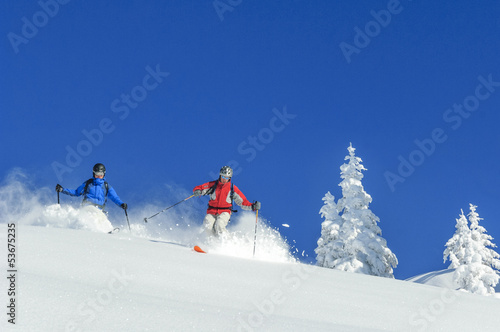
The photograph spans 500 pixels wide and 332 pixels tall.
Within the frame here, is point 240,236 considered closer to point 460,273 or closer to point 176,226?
point 176,226

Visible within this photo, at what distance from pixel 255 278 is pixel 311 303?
52.2 inches

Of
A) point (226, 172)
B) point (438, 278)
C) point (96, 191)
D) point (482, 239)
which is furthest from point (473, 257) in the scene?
point (96, 191)

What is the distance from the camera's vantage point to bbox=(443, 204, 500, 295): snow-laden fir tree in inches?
1047

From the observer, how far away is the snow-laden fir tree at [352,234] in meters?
21.8

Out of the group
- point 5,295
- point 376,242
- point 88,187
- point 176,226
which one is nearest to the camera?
point 5,295

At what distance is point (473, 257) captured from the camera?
28.1 meters

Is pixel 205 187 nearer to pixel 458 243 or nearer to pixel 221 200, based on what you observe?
pixel 221 200

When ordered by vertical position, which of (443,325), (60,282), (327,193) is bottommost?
(443,325)

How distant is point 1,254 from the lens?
4738 millimetres

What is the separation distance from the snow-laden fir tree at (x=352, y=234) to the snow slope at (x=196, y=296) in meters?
15.3

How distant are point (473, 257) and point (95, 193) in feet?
86.1

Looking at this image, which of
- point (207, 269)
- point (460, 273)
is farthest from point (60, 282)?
point (460, 273)

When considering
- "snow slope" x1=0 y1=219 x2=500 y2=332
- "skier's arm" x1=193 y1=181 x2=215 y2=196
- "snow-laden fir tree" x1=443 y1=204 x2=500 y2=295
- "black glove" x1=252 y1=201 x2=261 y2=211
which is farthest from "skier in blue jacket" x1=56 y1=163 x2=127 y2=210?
"snow-laden fir tree" x1=443 y1=204 x2=500 y2=295

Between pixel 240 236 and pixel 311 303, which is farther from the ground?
pixel 240 236
